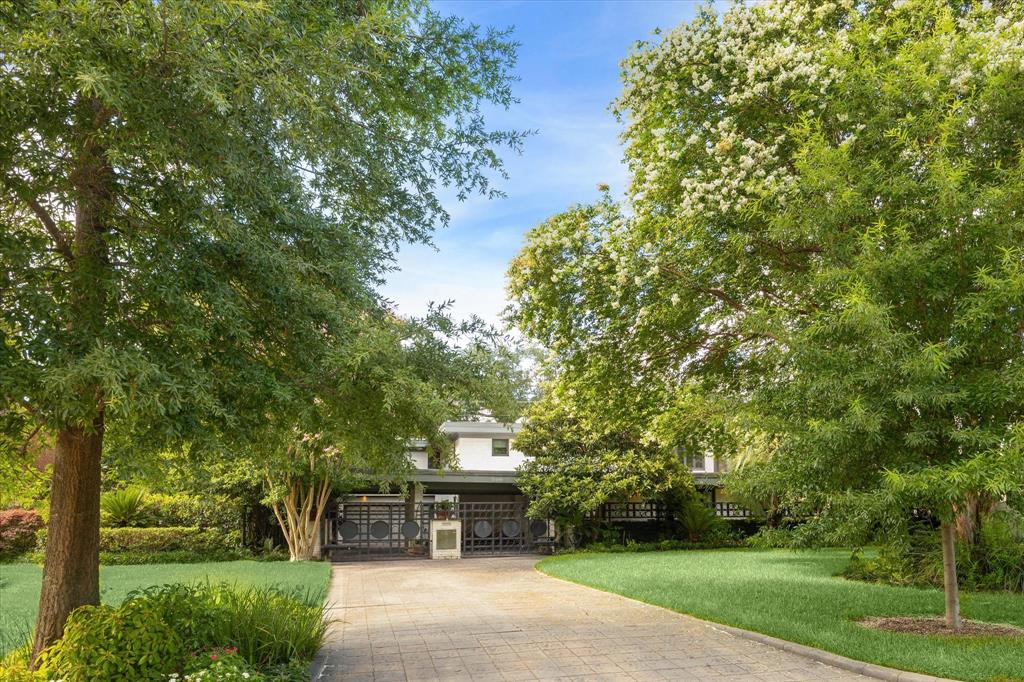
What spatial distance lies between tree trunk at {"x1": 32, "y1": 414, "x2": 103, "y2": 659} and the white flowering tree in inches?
266

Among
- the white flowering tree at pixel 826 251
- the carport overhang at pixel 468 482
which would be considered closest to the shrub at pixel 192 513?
the carport overhang at pixel 468 482

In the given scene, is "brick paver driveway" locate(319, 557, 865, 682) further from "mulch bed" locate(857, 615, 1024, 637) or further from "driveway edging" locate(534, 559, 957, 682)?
"mulch bed" locate(857, 615, 1024, 637)

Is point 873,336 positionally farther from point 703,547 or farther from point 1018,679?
point 703,547

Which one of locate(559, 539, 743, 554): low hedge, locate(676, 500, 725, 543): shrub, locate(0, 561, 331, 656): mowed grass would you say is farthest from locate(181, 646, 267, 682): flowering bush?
locate(676, 500, 725, 543): shrub

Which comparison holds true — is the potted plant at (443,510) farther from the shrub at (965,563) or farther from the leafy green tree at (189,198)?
the leafy green tree at (189,198)

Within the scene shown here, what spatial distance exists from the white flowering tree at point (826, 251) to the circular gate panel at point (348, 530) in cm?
1111

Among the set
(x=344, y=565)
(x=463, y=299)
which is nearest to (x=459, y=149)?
(x=463, y=299)

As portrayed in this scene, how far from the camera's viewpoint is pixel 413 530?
870 inches

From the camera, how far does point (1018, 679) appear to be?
6.18 meters

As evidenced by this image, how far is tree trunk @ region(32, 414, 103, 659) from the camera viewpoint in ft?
20.2

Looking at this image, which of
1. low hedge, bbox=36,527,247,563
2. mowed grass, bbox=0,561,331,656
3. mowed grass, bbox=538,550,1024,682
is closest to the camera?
mowed grass, bbox=538,550,1024,682

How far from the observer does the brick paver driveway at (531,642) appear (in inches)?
271

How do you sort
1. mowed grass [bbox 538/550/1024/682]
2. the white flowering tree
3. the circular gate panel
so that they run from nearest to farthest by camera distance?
mowed grass [bbox 538/550/1024/682]
the white flowering tree
the circular gate panel

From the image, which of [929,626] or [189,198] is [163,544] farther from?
[929,626]
